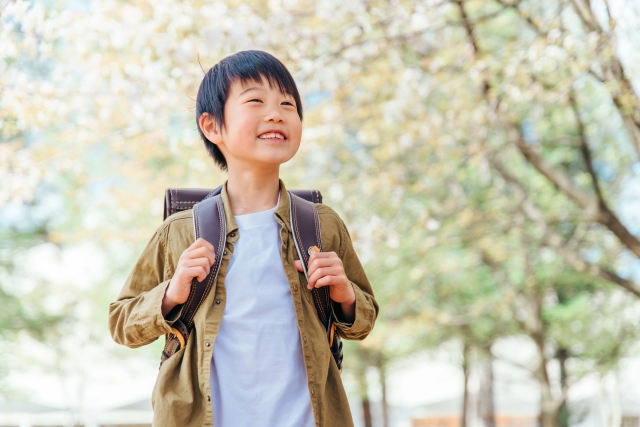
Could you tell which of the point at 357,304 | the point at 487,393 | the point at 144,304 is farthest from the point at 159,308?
the point at 487,393

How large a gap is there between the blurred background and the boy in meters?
3.57

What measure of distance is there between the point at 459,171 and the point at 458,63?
361cm

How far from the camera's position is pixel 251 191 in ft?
7.84

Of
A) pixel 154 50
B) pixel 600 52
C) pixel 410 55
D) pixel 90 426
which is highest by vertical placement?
pixel 410 55

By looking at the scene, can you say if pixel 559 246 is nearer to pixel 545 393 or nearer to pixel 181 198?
pixel 545 393

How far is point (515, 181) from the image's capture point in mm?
10250

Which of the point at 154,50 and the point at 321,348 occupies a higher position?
the point at 154,50

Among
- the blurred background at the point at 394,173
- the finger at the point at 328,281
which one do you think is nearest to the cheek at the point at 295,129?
the finger at the point at 328,281

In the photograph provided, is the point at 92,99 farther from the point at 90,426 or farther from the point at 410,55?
the point at 90,426

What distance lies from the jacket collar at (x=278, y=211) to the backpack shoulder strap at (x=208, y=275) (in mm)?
16

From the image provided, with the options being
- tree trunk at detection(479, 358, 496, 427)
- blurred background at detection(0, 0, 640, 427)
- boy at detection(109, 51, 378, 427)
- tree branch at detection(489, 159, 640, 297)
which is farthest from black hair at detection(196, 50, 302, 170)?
tree trunk at detection(479, 358, 496, 427)

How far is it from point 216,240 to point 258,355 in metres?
0.35

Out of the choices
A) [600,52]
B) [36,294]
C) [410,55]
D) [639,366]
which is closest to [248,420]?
[600,52]

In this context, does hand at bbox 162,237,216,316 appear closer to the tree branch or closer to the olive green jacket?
the olive green jacket
